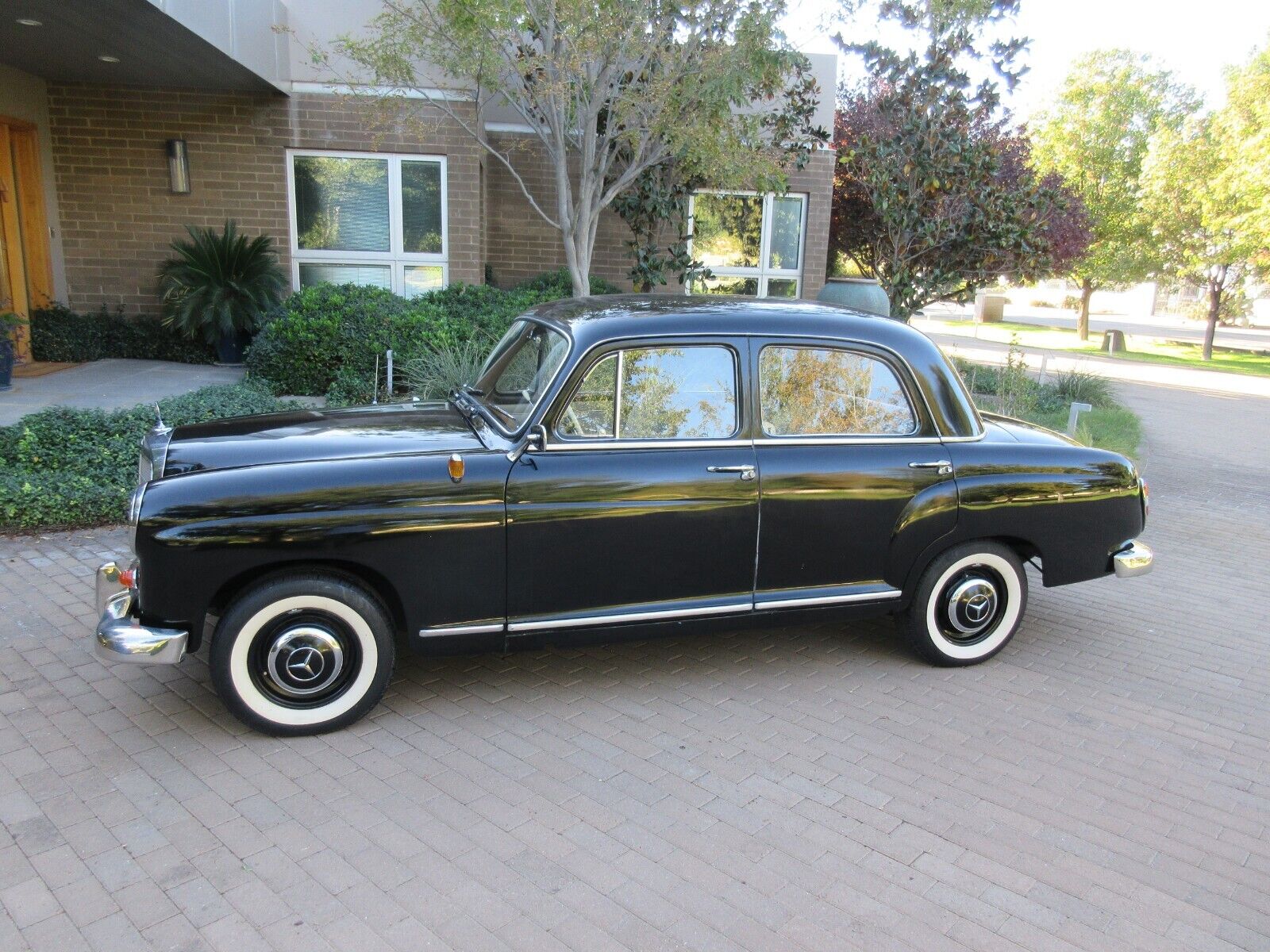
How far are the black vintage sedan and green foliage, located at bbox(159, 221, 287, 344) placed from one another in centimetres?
720

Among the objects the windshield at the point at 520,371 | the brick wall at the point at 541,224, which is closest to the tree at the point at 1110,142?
the brick wall at the point at 541,224

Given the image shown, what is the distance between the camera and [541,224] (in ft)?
44.0

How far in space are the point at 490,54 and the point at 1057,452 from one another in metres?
6.13

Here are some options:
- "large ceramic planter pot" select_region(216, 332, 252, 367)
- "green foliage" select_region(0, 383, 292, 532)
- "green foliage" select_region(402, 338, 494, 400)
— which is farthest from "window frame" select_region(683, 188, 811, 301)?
"green foliage" select_region(0, 383, 292, 532)

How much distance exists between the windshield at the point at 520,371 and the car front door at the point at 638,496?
0.20m

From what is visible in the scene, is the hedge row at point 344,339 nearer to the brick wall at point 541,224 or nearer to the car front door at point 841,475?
the brick wall at point 541,224

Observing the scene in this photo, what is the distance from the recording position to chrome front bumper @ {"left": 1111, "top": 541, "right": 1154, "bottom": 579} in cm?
494

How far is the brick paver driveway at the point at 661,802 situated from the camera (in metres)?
2.85

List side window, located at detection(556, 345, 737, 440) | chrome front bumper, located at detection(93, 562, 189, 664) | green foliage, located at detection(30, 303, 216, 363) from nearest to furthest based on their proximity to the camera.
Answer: chrome front bumper, located at detection(93, 562, 189, 664)
side window, located at detection(556, 345, 737, 440)
green foliage, located at detection(30, 303, 216, 363)

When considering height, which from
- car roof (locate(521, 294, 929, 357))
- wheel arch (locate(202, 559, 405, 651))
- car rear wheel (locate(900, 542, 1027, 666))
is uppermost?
car roof (locate(521, 294, 929, 357))

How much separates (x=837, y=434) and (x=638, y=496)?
1.09 m

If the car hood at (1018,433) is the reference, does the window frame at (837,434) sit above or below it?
above

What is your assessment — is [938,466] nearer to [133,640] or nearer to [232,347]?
[133,640]

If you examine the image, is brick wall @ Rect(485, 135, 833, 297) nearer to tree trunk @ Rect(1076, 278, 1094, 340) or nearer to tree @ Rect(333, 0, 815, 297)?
tree @ Rect(333, 0, 815, 297)
